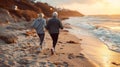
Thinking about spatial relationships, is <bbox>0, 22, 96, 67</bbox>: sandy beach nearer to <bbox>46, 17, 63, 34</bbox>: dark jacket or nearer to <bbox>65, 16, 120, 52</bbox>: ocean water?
<bbox>46, 17, 63, 34</bbox>: dark jacket

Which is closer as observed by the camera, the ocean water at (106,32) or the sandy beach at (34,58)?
the sandy beach at (34,58)

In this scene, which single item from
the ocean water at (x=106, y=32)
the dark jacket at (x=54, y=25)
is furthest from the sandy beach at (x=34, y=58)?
the ocean water at (x=106, y=32)

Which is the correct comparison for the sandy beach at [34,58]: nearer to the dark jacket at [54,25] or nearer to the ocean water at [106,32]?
the dark jacket at [54,25]

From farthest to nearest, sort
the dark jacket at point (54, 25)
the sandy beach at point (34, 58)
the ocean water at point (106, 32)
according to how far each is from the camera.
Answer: the ocean water at point (106, 32)
the dark jacket at point (54, 25)
the sandy beach at point (34, 58)

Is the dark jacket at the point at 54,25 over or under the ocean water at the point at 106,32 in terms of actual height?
over

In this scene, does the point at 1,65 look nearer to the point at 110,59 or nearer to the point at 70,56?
the point at 70,56

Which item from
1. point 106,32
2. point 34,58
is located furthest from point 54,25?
point 106,32

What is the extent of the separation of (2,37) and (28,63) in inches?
182

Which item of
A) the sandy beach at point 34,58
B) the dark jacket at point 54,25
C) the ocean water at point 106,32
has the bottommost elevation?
the ocean water at point 106,32

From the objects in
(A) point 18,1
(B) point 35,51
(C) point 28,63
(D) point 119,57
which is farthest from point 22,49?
(A) point 18,1

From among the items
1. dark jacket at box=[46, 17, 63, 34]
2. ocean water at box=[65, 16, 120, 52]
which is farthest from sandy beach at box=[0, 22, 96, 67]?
ocean water at box=[65, 16, 120, 52]

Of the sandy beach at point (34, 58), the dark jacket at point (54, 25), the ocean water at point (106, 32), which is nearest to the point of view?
the sandy beach at point (34, 58)

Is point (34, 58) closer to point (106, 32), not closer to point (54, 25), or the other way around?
point (54, 25)

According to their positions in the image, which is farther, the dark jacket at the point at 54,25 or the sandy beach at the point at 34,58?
the dark jacket at the point at 54,25
